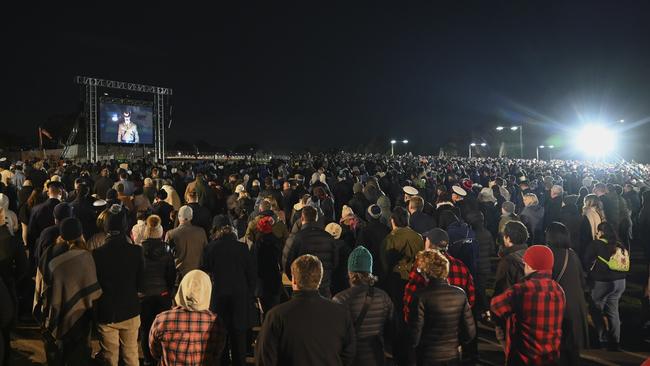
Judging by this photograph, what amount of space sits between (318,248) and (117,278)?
212cm

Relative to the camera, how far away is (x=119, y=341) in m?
5.00

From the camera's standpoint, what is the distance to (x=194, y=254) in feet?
19.7

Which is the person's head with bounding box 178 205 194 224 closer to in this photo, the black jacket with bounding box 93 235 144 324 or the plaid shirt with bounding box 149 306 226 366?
the black jacket with bounding box 93 235 144 324

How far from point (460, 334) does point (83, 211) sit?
248 inches

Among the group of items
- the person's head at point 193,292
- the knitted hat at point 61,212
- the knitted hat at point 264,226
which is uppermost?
the knitted hat at point 61,212

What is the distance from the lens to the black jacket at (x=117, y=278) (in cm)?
470

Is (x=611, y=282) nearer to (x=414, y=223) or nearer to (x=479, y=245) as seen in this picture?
(x=479, y=245)

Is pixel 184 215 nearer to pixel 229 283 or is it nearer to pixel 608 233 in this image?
pixel 229 283

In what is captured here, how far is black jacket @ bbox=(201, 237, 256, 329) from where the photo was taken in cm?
510

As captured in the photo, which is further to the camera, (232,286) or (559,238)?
(232,286)

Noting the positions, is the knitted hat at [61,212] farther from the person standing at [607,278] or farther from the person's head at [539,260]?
the person standing at [607,278]

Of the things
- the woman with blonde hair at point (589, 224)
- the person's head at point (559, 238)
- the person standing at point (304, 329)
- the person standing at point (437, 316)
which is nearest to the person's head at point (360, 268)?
the person standing at point (437, 316)

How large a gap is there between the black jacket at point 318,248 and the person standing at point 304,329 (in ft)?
7.45

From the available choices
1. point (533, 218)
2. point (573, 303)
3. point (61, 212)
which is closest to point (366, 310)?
point (573, 303)
